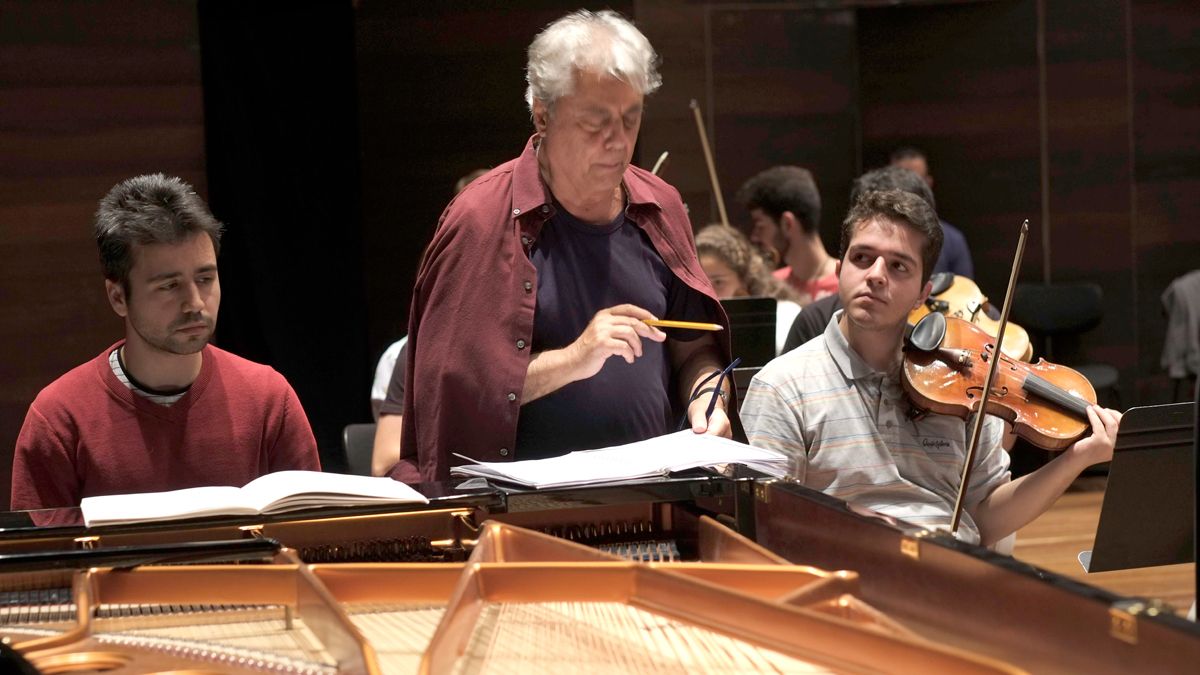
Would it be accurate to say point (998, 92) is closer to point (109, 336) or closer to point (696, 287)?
point (109, 336)

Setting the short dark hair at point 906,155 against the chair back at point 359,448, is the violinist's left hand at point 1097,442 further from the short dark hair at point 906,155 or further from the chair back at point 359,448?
the short dark hair at point 906,155

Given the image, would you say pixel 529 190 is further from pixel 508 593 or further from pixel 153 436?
pixel 508 593

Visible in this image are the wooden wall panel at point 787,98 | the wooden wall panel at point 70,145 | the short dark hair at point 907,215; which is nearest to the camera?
the short dark hair at point 907,215

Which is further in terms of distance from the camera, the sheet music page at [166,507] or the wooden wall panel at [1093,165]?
the wooden wall panel at [1093,165]

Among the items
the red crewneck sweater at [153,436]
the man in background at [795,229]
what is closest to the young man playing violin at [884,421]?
the red crewneck sweater at [153,436]

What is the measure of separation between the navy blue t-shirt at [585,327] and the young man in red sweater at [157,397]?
1.65 feet

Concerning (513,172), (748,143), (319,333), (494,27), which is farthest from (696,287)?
(748,143)

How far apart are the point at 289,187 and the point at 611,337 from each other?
302 cm

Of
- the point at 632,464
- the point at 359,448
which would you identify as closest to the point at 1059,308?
the point at 359,448

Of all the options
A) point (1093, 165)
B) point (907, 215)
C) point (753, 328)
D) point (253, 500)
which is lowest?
point (253, 500)

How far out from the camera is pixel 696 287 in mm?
2465

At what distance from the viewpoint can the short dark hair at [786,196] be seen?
5414mm

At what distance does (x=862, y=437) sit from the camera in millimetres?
2680

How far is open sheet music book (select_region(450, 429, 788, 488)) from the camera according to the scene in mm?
1954
